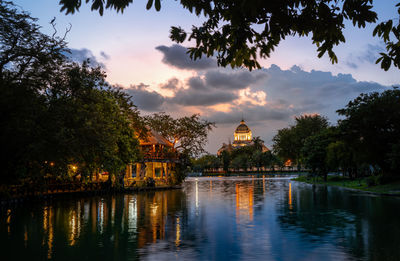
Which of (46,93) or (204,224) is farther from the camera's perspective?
(46,93)

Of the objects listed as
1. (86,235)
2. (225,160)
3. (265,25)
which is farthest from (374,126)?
(225,160)

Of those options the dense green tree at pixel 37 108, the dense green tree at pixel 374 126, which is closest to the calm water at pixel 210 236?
the dense green tree at pixel 37 108

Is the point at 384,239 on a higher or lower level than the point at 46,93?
lower

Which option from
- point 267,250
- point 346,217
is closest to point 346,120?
point 346,217

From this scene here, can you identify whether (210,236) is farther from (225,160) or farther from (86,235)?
(225,160)

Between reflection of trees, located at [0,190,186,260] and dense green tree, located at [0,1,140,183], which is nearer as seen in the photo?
reflection of trees, located at [0,190,186,260]

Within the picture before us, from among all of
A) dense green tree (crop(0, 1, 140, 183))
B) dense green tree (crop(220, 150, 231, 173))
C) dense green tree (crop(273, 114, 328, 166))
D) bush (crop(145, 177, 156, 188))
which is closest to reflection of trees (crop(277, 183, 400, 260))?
dense green tree (crop(0, 1, 140, 183))

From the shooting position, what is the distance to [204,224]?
17219mm

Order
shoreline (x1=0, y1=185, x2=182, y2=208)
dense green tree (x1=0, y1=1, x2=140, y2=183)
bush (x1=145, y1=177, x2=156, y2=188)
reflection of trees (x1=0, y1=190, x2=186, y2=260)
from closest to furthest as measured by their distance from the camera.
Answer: reflection of trees (x1=0, y1=190, x2=186, y2=260), dense green tree (x1=0, y1=1, x2=140, y2=183), shoreline (x1=0, y1=185, x2=182, y2=208), bush (x1=145, y1=177, x2=156, y2=188)

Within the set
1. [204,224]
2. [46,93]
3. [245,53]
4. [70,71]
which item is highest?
[70,71]

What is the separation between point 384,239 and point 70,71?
17.1 meters

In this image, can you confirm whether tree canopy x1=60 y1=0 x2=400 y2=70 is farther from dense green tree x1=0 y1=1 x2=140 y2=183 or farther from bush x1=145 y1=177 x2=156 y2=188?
bush x1=145 y1=177 x2=156 y2=188

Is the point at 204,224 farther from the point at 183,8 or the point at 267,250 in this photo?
the point at 183,8

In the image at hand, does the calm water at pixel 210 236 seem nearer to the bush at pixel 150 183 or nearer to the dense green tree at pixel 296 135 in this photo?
the bush at pixel 150 183
